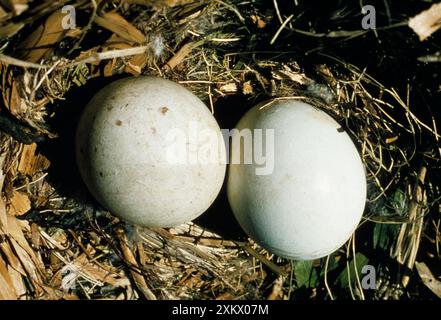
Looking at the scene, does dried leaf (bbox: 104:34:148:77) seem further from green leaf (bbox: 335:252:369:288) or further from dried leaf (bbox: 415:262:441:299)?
dried leaf (bbox: 415:262:441:299)

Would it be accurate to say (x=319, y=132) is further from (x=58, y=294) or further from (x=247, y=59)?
(x=58, y=294)

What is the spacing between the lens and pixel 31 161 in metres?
1.33

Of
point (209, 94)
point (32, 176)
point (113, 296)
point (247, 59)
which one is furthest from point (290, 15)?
point (113, 296)

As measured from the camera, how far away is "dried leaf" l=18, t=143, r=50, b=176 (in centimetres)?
130

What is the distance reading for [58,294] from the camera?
1377 millimetres

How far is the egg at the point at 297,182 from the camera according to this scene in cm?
118

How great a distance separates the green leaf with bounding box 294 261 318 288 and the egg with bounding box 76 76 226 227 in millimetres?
584

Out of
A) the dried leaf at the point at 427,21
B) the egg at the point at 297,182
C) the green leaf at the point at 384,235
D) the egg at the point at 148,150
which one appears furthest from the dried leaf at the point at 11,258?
the dried leaf at the point at 427,21

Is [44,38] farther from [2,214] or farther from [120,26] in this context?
[2,214]

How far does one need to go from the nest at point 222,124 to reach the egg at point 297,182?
7.9 inches

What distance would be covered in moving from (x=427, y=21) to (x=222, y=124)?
0.70 m

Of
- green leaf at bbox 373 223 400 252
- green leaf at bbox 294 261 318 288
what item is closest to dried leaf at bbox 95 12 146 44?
green leaf at bbox 294 261 318 288
